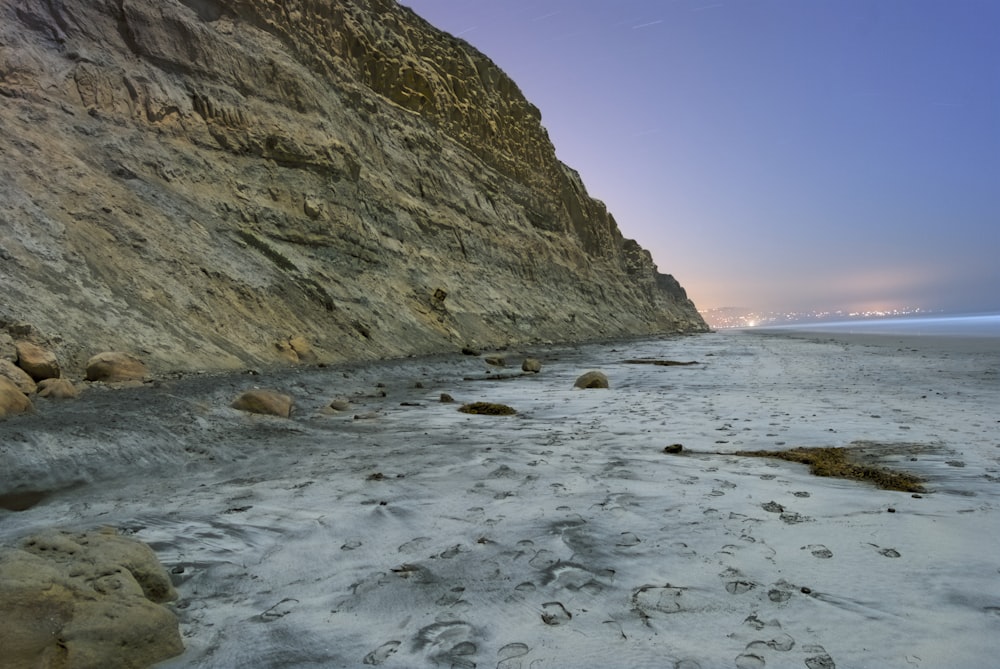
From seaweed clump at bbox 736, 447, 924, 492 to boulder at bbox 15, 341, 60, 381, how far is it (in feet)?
28.9

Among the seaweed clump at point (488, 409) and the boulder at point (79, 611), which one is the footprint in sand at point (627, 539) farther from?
the seaweed clump at point (488, 409)

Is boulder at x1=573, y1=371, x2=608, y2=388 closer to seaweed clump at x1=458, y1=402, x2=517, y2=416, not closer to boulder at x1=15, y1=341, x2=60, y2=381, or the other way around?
seaweed clump at x1=458, y1=402, x2=517, y2=416

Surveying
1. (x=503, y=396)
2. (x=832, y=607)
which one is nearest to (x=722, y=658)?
(x=832, y=607)

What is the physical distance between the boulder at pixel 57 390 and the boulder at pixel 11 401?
37.8 inches

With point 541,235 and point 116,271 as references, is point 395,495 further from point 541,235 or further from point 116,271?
point 541,235

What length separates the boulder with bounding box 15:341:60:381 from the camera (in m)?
7.25

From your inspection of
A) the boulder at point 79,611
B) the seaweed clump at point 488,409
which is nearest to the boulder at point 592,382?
the seaweed clump at point 488,409

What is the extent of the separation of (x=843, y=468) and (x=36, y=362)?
9.59 metres

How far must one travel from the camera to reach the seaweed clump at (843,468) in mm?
3922

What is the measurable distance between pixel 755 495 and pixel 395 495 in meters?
2.55

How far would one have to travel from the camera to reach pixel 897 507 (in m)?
3.39

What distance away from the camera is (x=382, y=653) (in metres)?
2.04

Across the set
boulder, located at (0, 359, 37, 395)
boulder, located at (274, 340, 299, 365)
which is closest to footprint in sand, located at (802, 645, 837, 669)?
boulder, located at (0, 359, 37, 395)


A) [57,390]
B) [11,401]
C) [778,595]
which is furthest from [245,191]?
[778,595]
